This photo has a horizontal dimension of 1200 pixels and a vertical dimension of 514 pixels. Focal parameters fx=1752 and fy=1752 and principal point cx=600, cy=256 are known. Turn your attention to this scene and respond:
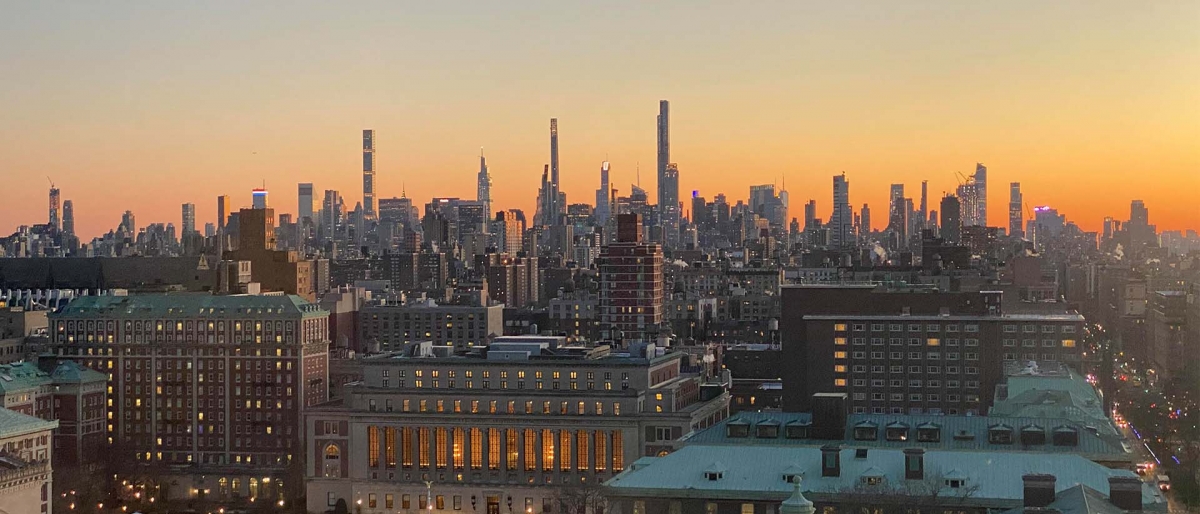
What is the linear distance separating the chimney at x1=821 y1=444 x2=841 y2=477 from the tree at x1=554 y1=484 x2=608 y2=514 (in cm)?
1973

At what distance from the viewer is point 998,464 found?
57688 mm

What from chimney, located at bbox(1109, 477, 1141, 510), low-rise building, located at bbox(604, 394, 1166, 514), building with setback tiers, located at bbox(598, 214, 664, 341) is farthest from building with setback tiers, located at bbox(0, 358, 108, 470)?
chimney, located at bbox(1109, 477, 1141, 510)

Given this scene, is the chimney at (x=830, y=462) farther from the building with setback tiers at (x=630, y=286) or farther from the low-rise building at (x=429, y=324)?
the building with setback tiers at (x=630, y=286)

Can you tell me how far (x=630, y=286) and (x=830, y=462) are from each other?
113 m

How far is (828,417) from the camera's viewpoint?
6725 cm

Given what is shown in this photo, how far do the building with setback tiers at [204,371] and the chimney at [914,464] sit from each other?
59.9 metres

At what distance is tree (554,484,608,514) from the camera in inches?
3157

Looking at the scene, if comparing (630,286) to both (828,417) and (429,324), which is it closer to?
(429,324)

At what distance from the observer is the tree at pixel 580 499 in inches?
3157

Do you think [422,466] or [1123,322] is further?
[1123,322]

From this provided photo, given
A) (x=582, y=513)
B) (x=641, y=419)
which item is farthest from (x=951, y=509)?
(x=641, y=419)

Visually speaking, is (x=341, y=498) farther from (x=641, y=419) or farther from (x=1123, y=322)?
(x=1123, y=322)

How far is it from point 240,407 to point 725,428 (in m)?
51.8

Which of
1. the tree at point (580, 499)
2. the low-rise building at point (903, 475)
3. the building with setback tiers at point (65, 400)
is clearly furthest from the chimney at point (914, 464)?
the building with setback tiers at point (65, 400)
